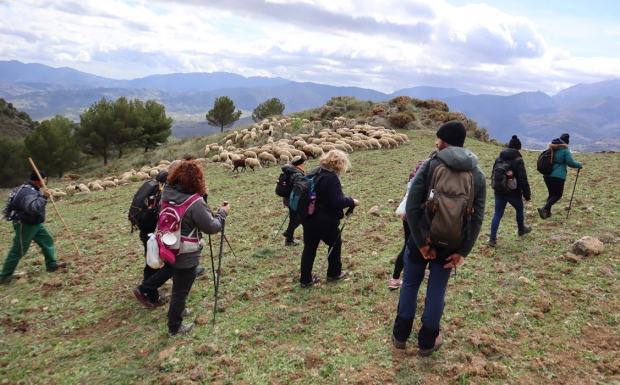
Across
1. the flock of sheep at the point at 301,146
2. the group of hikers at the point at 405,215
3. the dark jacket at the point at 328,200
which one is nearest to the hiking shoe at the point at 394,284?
the group of hikers at the point at 405,215

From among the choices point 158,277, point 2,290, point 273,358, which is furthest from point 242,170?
point 273,358

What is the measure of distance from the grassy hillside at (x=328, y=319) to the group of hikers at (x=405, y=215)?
34 cm

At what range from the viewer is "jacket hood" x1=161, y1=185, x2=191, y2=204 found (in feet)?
13.1

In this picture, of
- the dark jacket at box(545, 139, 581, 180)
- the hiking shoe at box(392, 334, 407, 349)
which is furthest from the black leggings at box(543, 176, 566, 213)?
the hiking shoe at box(392, 334, 407, 349)

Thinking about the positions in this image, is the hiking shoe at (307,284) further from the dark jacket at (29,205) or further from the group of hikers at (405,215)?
the dark jacket at (29,205)

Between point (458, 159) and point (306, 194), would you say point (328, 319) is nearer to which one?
point (306, 194)

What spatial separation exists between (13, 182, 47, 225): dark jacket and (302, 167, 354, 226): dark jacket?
16.3ft

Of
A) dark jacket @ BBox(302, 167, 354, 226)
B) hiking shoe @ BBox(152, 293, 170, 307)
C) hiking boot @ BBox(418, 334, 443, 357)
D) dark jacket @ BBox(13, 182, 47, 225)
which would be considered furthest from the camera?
dark jacket @ BBox(13, 182, 47, 225)

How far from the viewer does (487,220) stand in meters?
8.35

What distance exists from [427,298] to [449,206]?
3.65 ft

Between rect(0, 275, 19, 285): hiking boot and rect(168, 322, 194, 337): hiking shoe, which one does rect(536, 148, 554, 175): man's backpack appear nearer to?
rect(168, 322, 194, 337): hiking shoe

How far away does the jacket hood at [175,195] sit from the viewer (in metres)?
4.01

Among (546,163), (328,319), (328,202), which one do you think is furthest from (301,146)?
(328,319)

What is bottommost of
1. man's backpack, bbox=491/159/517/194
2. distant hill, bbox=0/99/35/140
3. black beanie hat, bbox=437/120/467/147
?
distant hill, bbox=0/99/35/140
